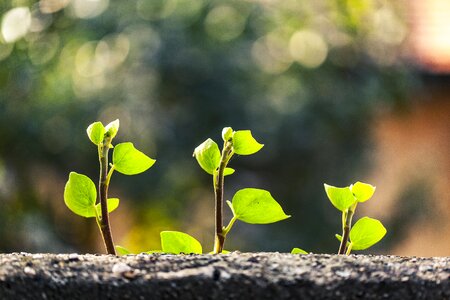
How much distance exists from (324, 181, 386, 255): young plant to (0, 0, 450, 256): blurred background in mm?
3471

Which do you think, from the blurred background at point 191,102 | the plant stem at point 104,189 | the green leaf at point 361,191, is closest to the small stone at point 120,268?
the plant stem at point 104,189

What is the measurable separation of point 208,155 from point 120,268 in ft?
0.57

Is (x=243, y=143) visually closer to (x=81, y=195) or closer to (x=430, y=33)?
(x=81, y=195)

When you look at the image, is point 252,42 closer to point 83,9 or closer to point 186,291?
point 83,9

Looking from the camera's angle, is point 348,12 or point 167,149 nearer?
→ point 167,149

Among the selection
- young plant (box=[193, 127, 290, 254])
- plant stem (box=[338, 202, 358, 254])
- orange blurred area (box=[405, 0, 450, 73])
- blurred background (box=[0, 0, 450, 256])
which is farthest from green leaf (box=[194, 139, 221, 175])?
orange blurred area (box=[405, 0, 450, 73])


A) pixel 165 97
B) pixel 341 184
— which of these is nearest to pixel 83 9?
pixel 165 97

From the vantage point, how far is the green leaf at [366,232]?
77 centimetres

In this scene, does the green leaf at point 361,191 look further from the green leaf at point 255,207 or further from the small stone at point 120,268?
the small stone at point 120,268

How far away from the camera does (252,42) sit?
15.5ft

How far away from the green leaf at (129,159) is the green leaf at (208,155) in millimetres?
38

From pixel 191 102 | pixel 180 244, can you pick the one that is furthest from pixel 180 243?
pixel 191 102

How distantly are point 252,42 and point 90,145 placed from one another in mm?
947

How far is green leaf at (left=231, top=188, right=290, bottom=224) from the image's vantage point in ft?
2.40
